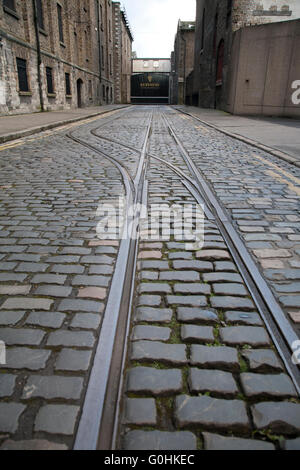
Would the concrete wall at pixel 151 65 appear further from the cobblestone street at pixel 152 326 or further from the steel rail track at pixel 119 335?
the steel rail track at pixel 119 335

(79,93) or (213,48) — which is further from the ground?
(213,48)

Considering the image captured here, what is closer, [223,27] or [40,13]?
[40,13]

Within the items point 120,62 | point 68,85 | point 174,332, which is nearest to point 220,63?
point 68,85

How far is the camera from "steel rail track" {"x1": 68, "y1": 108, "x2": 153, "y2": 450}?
1384 millimetres

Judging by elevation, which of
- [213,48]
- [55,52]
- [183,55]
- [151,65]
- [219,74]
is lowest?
[219,74]

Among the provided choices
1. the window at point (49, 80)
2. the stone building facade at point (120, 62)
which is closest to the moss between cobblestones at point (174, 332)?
the window at point (49, 80)

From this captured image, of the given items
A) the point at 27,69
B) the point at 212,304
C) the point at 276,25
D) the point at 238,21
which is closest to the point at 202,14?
the point at 238,21

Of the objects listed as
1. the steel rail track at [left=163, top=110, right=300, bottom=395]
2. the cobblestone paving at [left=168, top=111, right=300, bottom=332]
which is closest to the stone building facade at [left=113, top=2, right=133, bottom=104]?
the cobblestone paving at [left=168, top=111, right=300, bottom=332]

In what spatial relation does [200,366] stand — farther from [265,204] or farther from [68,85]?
[68,85]

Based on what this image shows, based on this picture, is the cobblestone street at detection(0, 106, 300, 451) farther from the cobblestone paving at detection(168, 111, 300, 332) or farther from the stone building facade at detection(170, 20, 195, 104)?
the stone building facade at detection(170, 20, 195, 104)

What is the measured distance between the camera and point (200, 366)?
175 cm

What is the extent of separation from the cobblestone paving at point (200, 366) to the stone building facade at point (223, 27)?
22582 mm

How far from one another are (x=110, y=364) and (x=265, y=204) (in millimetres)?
3236
